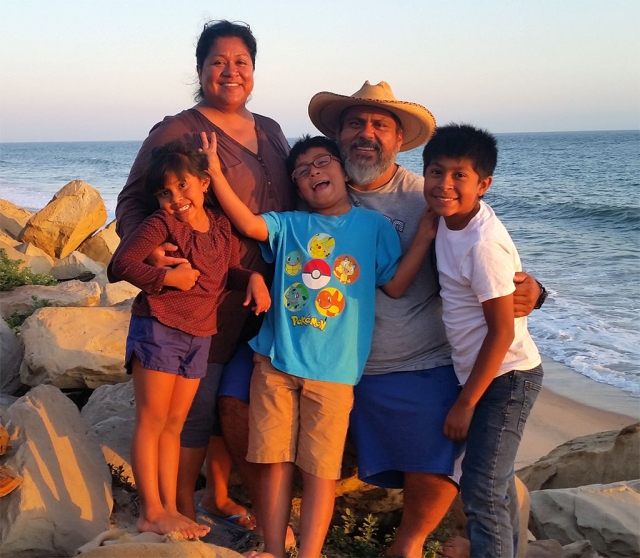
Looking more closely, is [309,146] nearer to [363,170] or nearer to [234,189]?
[363,170]

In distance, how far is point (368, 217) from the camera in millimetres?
3330

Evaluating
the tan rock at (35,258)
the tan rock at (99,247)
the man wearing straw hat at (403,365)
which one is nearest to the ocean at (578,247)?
the man wearing straw hat at (403,365)

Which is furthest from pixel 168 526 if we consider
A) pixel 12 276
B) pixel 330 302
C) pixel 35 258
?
pixel 35 258

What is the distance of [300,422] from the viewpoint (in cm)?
314

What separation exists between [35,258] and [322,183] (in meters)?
7.70

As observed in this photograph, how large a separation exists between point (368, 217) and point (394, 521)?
1736 millimetres

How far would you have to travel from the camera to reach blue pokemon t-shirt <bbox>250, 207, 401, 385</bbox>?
3143 mm

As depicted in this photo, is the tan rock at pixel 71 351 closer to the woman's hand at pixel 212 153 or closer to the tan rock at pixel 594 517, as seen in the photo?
the woman's hand at pixel 212 153

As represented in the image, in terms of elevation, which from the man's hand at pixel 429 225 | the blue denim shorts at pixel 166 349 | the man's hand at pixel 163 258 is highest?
the man's hand at pixel 429 225

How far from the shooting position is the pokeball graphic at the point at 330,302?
3188 millimetres

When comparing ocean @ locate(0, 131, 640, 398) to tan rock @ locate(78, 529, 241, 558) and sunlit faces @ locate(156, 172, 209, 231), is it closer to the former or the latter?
sunlit faces @ locate(156, 172, 209, 231)

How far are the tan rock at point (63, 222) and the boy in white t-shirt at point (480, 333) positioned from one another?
9.29 meters

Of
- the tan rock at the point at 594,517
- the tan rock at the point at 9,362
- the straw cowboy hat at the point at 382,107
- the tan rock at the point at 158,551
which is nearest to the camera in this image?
the tan rock at the point at 158,551

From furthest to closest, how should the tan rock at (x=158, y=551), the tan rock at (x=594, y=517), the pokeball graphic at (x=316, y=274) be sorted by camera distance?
the tan rock at (x=594, y=517), the pokeball graphic at (x=316, y=274), the tan rock at (x=158, y=551)
